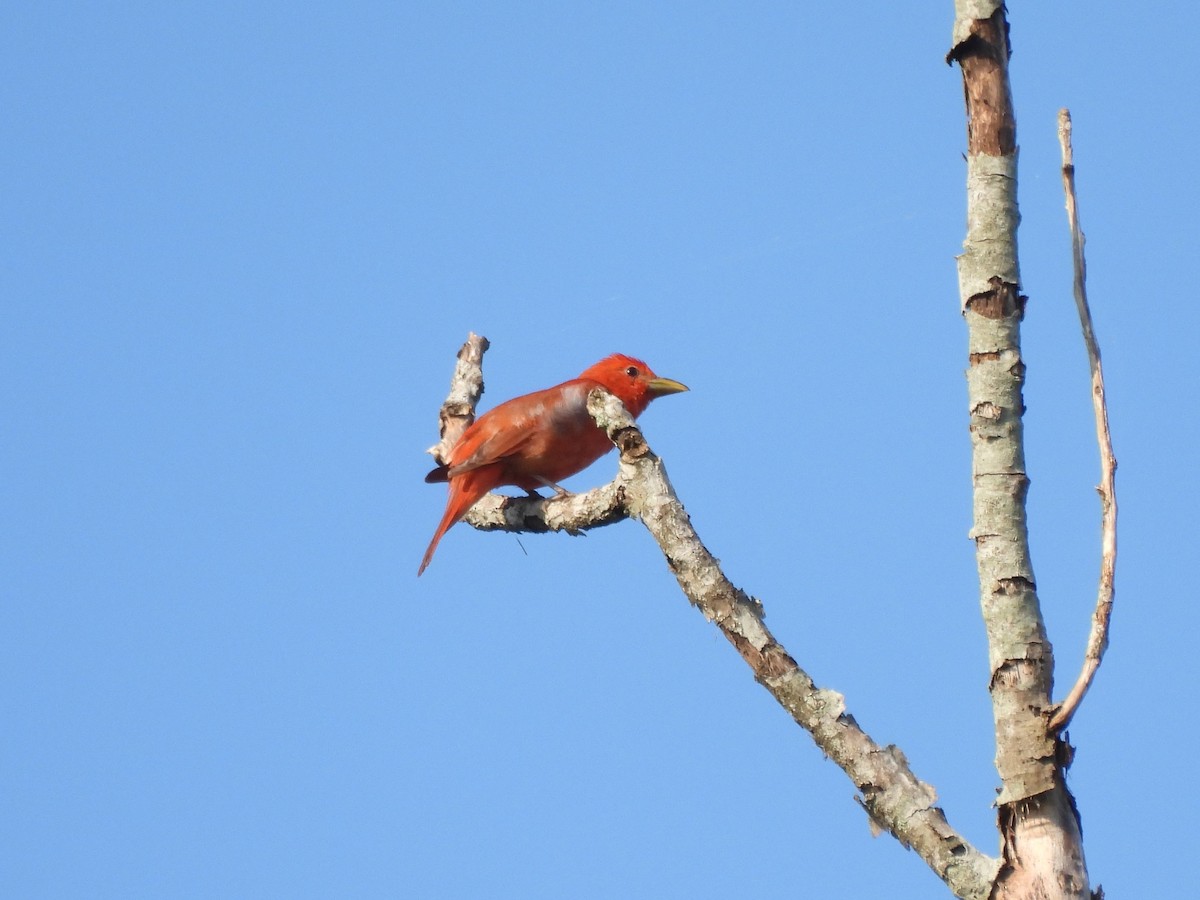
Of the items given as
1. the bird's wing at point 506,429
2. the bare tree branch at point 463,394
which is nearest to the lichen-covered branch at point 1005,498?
the bird's wing at point 506,429

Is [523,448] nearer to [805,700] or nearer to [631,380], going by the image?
[631,380]

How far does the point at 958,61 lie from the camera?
3945 mm

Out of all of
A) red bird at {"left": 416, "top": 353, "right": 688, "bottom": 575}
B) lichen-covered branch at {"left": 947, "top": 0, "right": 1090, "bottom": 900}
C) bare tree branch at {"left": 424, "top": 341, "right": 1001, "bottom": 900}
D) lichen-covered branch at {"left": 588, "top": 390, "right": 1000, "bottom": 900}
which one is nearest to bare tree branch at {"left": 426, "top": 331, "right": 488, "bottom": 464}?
red bird at {"left": 416, "top": 353, "right": 688, "bottom": 575}

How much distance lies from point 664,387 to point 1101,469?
4.35 meters

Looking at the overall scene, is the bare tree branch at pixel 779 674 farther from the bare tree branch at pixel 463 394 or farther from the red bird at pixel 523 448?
the bare tree branch at pixel 463 394

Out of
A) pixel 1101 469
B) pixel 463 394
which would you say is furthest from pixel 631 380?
pixel 1101 469

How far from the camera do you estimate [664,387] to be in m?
7.85

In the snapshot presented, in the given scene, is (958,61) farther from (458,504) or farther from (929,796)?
(458,504)

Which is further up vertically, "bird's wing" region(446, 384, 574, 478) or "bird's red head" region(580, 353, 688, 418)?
"bird's red head" region(580, 353, 688, 418)

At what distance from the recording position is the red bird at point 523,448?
6.75 m

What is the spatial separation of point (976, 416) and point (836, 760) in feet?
3.71

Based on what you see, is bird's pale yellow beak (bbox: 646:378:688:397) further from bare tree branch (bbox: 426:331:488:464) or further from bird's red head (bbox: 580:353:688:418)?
bare tree branch (bbox: 426:331:488:464)

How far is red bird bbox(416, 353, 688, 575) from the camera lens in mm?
6750

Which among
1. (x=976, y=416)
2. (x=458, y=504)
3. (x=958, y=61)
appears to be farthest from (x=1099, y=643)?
(x=458, y=504)
